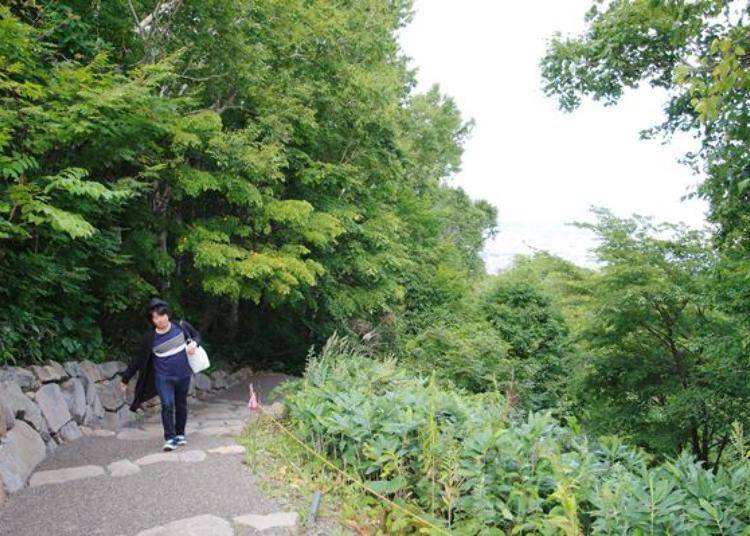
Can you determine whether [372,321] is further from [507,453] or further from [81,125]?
[507,453]

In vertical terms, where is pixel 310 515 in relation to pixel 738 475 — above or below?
below

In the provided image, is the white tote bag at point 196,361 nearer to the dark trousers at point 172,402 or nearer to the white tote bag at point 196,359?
the white tote bag at point 196,359

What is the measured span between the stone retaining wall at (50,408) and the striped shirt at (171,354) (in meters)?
1.16

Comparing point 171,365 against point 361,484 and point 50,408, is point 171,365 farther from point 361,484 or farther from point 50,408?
point 361,484

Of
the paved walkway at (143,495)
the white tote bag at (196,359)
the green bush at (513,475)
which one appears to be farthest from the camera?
the white tote bag at (196,359)

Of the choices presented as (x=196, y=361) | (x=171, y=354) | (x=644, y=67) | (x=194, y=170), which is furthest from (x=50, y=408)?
(x=644, y=67)

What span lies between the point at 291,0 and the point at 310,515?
8541 mm

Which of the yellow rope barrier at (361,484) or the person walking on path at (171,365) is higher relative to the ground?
the person walking on path at (171,365)

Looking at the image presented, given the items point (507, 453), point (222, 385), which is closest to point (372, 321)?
point (222, 385)

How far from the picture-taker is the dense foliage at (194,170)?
555cm

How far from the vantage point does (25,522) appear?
3.79m

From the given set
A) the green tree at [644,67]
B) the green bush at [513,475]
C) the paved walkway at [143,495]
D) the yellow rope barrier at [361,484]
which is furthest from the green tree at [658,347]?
the paved walkway at [143,495]

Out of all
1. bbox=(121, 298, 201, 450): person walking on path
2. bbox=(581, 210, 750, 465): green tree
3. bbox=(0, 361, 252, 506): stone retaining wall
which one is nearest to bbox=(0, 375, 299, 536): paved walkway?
bbox=(0, 361, 252, 506): stone retaining wall

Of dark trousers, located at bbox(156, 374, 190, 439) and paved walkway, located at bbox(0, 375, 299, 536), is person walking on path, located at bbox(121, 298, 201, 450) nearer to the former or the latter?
dark trousers, located at bbox(156, 374, 190, 439)
